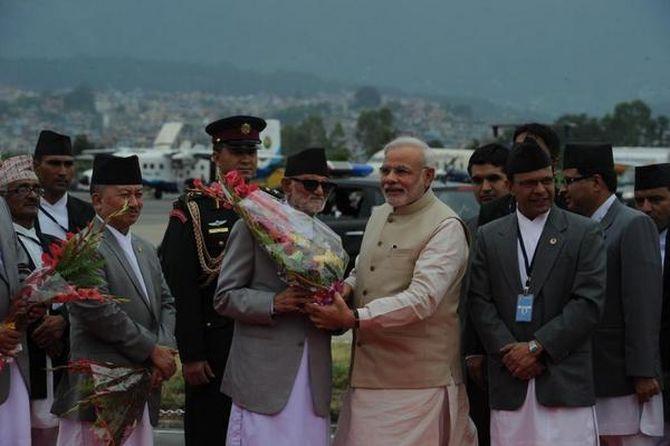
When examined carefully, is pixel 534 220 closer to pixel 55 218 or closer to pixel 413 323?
pixel 413 323

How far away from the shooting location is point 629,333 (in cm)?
575

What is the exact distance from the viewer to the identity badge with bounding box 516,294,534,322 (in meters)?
5.46

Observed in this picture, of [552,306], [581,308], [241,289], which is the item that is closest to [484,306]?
[552,306]

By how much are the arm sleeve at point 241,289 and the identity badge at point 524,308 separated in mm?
1058

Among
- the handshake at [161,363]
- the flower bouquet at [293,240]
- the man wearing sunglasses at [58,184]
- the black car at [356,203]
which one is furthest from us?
the black car at [356,203]

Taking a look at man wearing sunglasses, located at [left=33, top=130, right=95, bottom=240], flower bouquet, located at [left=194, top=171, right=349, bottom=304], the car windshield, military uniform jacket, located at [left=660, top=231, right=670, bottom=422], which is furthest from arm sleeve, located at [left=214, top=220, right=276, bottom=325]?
the car windshield

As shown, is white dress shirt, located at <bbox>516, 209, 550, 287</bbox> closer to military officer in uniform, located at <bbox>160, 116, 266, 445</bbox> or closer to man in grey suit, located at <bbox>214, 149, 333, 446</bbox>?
man in grey suit, located at <bbox>214, 149, 333, 446</bbox>

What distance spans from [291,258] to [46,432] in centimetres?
172

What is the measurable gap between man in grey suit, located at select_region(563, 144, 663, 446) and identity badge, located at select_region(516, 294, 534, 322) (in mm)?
551

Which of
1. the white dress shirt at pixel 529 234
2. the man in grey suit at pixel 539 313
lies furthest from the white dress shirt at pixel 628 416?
the white dress shirt at pixel 529 234

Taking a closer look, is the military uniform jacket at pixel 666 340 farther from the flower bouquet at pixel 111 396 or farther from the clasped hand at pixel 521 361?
the flower bouquet at pixel 111 396

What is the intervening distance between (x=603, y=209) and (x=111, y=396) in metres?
2.43

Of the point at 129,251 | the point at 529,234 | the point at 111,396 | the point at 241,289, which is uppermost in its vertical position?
the point at 529,234

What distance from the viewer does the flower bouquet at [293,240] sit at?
5.30 meters
